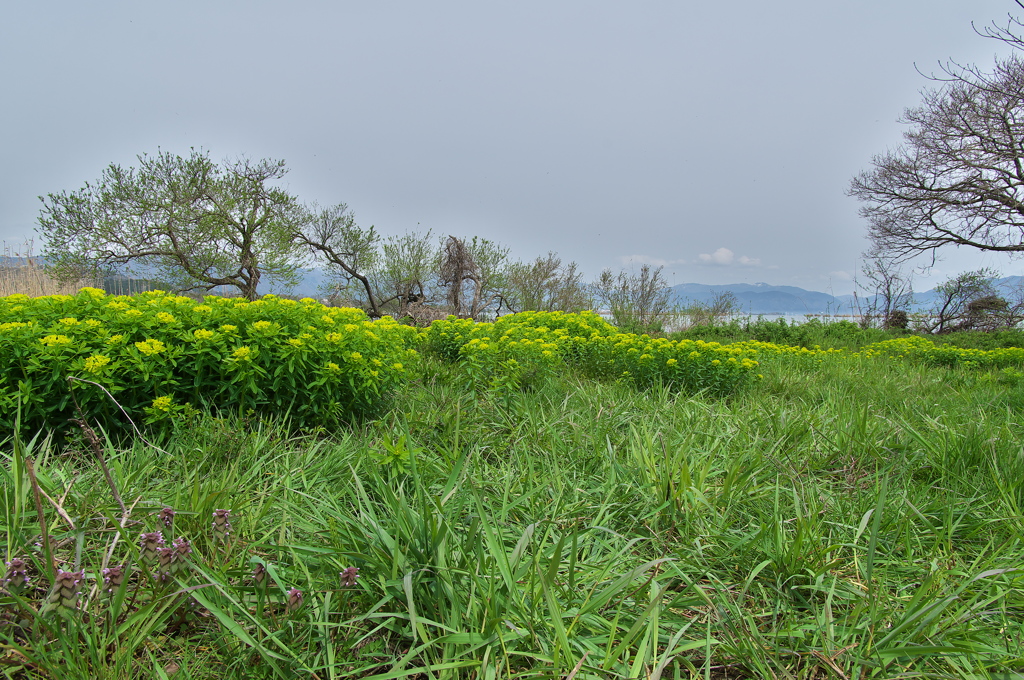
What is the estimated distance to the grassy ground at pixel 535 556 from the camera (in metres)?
1.31

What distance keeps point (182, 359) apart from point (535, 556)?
2.49 metres

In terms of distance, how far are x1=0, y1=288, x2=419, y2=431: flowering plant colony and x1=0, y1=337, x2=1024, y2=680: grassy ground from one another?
26 centimetres

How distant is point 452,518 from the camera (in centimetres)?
167

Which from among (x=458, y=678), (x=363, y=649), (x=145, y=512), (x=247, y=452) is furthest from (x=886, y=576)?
(x=247, y=452)

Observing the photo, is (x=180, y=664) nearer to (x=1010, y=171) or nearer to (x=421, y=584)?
(x=421, y=584)

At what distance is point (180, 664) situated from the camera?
131 cm

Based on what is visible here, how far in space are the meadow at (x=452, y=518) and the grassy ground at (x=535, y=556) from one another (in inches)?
0.5

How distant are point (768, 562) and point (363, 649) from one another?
56.0 inches

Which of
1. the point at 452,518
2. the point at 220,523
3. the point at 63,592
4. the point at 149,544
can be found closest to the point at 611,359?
the point at 452,518

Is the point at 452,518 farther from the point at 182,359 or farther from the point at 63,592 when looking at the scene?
the point at 182,359

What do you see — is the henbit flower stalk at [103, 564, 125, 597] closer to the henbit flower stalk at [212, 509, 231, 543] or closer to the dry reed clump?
the henbit flower stalk at [212, 509, 231, 543]

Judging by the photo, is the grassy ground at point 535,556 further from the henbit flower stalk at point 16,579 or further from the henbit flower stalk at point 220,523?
the henbit flower stalk at point 220,523

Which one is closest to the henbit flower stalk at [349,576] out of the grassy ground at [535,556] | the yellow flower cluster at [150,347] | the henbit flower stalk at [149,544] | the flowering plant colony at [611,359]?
the grassy ground at [535,556]

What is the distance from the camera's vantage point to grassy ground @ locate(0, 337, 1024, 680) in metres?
1.31
